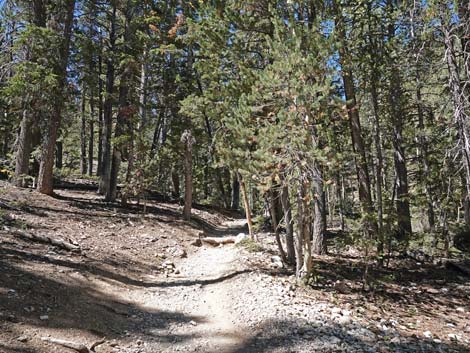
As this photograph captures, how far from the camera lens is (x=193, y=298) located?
25.0ft

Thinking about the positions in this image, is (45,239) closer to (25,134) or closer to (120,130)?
(25,134)

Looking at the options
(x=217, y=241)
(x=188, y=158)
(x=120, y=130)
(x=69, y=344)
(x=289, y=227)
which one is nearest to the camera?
(x=69, y=344)

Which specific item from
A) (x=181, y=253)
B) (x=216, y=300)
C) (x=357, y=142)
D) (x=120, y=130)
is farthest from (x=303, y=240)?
(x=120, y=130)

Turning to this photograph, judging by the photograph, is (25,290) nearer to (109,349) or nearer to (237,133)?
(109,349)

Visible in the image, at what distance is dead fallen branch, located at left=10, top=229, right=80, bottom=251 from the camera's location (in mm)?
8243

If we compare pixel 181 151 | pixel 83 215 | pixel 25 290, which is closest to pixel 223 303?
pixel 25 290

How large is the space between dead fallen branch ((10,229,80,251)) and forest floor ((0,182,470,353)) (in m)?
0.13

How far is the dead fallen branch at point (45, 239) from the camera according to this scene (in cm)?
824

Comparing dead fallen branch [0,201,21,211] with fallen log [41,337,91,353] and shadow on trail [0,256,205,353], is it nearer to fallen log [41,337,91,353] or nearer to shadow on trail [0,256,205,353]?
shadow on trail [0,256,205,353]

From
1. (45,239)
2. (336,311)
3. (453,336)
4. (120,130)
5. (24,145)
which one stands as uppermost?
(120,130)

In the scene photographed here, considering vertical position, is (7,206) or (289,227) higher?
(7,206)

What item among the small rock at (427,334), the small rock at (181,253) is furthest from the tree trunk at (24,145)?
the small rock at (427,334)

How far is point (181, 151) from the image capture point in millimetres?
15844

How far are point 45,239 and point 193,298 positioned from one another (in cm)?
386
